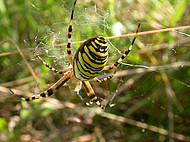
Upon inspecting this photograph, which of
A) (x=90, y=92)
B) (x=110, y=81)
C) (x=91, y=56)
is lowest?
(x=91, y=56)

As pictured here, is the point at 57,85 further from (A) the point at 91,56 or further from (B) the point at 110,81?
(A) the point at 91,56

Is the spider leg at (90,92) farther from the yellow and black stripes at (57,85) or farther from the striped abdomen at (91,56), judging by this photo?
the striped abdomen at (91,56)

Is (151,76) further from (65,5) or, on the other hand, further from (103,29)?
(65,5)

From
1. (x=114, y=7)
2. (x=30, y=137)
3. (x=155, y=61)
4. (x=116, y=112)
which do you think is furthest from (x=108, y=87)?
(x=30, y=137)

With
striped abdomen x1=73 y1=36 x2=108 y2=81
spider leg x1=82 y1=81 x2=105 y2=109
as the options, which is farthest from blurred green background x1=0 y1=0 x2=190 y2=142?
striped abdomen x1=73 y1=36 x2=108 y2=81

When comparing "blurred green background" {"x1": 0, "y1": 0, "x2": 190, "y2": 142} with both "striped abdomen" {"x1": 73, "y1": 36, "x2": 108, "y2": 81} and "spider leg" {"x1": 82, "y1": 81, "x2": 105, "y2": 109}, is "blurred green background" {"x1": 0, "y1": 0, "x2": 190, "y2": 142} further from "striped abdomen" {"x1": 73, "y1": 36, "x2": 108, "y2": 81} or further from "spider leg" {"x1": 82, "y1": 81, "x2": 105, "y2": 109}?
"striped abdomen" {"x1": 73, "y1": 36, "x2": 108, "y2": 81}

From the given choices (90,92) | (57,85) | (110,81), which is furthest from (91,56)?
(110,81)
